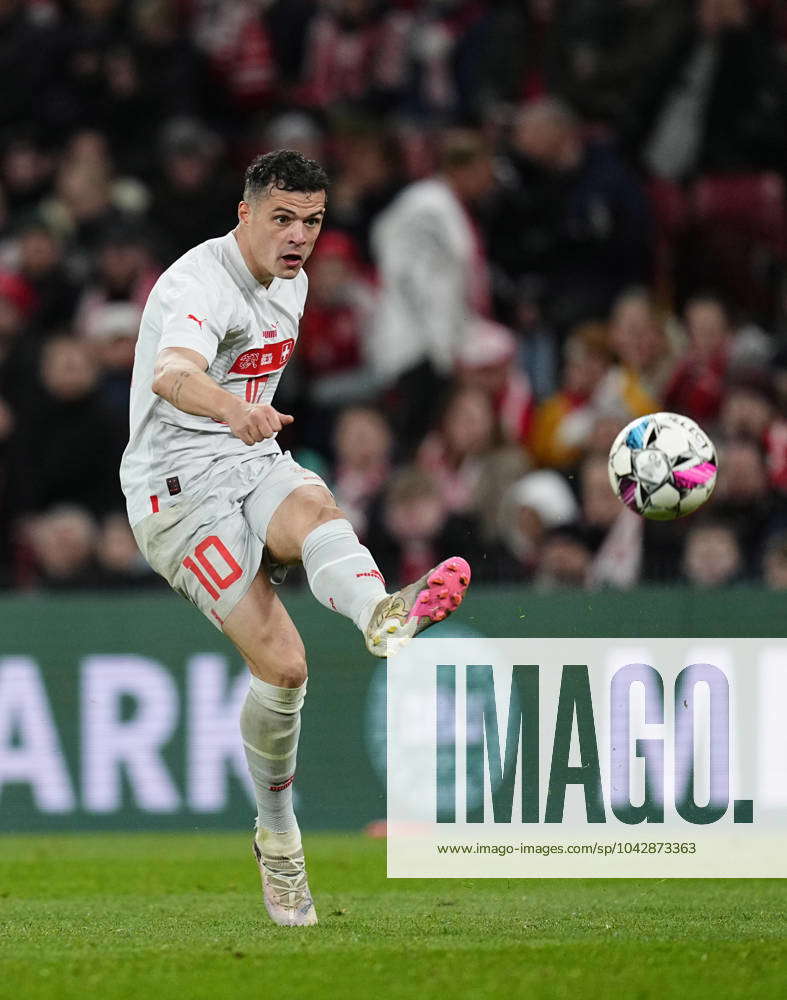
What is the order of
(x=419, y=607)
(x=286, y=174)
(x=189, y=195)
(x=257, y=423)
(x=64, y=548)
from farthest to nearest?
(x=189, y=195), (x=64, y=548), (x=286, y=174), (x=419, y=607), (x=257, y=423)

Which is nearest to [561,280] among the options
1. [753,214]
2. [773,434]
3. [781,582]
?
[753,214]

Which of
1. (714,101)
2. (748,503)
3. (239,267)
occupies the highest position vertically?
(714,101)

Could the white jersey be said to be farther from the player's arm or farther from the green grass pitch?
the green grass pitch

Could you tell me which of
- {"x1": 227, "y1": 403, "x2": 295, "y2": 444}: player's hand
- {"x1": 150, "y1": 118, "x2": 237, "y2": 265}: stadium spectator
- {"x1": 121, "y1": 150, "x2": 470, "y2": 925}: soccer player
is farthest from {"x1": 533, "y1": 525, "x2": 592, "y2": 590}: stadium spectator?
{"x1": 227, "y1": 403, "x2": 295, "y2": 444}: player's hand

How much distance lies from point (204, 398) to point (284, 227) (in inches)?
39.2

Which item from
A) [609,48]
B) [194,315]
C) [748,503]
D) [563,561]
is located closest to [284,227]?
[194,315]

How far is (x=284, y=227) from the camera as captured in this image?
23.8 ft

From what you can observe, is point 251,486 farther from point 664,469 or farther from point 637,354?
point 637,354

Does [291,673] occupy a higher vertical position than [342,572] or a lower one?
lower

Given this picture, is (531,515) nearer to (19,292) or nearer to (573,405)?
(573,405)

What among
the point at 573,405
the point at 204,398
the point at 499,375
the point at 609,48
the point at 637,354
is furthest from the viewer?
the point at 609,48

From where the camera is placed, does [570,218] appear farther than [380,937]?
Yes

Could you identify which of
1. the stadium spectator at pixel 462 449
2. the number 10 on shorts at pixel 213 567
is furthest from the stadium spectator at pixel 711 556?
the number 10 on shorts at pixel 213 567

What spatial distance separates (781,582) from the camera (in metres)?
11.8
